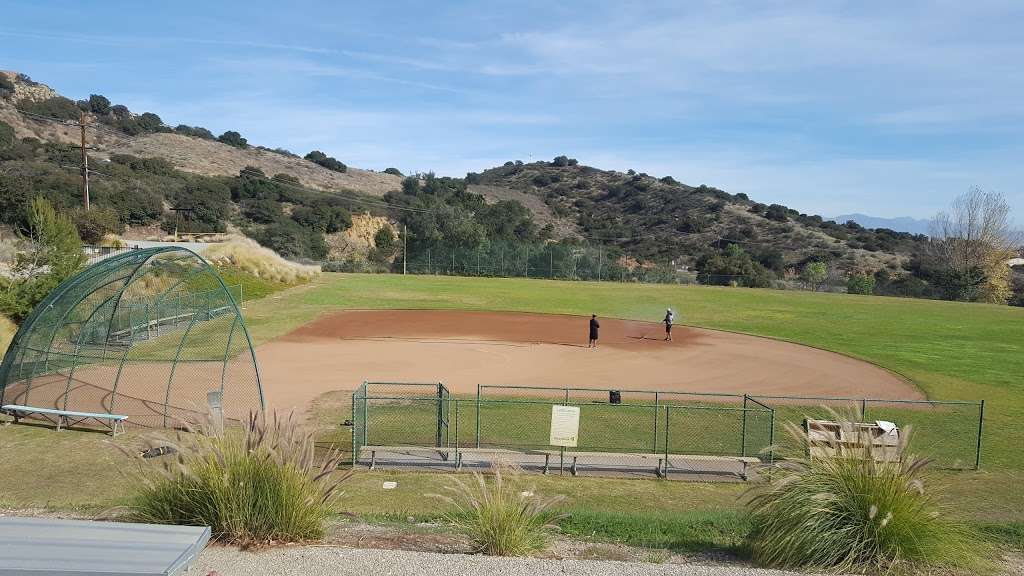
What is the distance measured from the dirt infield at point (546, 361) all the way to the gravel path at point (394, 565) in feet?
45.4

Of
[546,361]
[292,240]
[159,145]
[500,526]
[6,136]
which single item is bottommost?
[546,361]

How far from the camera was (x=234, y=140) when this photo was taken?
137000mm

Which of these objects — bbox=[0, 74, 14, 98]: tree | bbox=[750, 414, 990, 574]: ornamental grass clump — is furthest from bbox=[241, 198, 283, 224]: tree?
bbox=[750, 414, 990, 574]: ornamental grass clump

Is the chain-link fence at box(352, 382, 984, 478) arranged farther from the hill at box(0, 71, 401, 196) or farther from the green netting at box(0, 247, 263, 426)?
the hill at box(0, 71, 401, 196)

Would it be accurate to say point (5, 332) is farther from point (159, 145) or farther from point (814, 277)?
point (159, 145)

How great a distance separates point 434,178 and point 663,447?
130 metres

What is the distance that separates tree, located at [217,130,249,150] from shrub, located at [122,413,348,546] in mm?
135814

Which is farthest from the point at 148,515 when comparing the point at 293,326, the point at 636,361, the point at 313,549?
the point at 293,326

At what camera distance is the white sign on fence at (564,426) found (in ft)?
48.5

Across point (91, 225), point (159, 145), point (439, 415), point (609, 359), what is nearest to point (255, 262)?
point (91, 225)

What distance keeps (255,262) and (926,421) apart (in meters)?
48.6

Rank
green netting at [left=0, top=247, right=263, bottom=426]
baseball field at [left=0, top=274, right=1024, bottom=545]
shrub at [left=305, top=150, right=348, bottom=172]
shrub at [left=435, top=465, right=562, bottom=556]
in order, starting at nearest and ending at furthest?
shrub at [left=435, top=465, right=562, bottom=556] < baseball field at [left=0, top=274, right=1024, bottom=545] < green netting at [left=0, top=247, right=263, bottom=426] < shrub at [left=305, top=150, right=348, bottom=172]

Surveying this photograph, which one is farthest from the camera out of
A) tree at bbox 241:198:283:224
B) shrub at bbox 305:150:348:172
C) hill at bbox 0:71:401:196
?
shrub at bbox 305:150:348:172

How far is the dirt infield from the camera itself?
2570 centimetres
